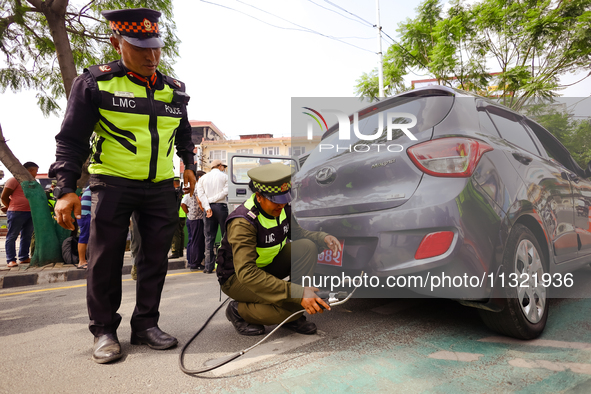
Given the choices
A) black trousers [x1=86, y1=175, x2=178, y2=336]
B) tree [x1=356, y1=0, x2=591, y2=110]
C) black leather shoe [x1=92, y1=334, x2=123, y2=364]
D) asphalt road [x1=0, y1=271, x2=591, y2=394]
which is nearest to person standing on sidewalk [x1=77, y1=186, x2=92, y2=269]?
asphalt road [x1=0, y1=271, x2=591, y2=394]

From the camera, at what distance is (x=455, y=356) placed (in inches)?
77.2

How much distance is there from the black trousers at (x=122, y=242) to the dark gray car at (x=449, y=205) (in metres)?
0.99

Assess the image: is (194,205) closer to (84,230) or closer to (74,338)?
(84,230)

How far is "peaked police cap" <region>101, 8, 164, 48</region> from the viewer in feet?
6.67

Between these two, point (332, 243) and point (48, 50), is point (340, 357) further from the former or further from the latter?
point (48, 50)

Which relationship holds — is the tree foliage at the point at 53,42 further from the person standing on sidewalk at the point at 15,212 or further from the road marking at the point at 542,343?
the road marking at the point at 542,343

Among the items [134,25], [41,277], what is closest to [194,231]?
[41,277]

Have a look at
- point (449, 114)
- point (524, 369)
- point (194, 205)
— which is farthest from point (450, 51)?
point (524, 369)

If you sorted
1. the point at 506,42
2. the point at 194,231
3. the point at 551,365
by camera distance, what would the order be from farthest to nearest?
the point at 506,42 < the point at 194,231 < the point at 551,365

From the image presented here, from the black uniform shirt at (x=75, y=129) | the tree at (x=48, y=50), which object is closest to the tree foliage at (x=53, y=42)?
the tree at (x=48, y=50)

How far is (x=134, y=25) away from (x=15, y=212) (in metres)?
5.52

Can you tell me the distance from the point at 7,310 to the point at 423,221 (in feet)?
12.7

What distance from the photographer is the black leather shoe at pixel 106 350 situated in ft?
6.64

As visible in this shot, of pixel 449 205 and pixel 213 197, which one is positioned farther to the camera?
pixel 213 197
